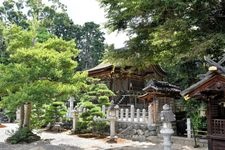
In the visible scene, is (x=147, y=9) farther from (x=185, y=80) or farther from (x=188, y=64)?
(x=185, y=80)

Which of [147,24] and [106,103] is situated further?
[106,103]

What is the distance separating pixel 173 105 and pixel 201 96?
8.03m

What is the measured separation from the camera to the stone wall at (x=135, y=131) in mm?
17922

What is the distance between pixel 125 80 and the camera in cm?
2880

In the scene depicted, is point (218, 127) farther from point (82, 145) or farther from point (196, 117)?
point (82, 145)

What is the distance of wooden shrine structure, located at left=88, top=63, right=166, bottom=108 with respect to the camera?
2817 centimetres

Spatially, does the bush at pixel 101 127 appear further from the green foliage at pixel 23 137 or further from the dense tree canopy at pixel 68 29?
the dense tree canopy at pixel 68 29

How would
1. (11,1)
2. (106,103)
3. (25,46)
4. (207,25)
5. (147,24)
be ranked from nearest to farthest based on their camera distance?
1. (207,25)
2. (147,24)
3. (25,46)
4. (106,103)
5. (11,1)

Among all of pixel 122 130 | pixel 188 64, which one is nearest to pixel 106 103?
pixel 122 130

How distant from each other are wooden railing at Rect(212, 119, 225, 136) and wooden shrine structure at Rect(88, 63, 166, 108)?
56.6 feet

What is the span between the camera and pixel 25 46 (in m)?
17.0

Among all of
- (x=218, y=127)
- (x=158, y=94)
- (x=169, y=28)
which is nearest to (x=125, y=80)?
(x=158, y=94)

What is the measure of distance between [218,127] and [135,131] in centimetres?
884

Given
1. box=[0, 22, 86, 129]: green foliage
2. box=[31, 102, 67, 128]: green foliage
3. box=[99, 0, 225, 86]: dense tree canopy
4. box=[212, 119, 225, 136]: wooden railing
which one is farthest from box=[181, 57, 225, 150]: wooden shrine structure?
box=[31, 102, 67, 128]: green foliage
